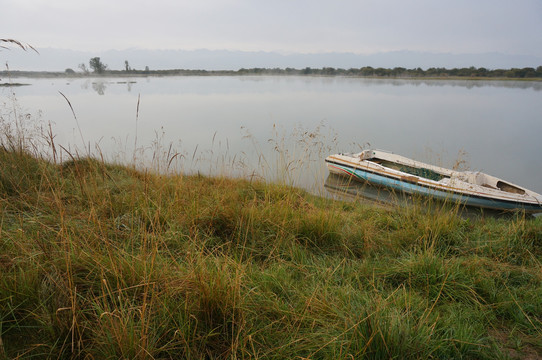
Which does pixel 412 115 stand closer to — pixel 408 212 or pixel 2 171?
pixel 408 212

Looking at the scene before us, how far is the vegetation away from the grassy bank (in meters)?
0.01

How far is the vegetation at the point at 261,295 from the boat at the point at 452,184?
396cm

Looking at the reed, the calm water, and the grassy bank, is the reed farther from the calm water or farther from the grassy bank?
the calm water

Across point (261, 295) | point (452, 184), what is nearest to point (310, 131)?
point (452, 184)

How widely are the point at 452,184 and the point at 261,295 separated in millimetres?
6940

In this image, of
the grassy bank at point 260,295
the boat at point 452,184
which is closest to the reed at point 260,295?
the grassy bank at point 260,295

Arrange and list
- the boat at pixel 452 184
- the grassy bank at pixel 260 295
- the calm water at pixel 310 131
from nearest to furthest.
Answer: the grassy bank at pixel 260 295, the boat at pixel 452 184, the calm water at pixel 310 131

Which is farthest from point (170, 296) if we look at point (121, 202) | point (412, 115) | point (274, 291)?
point (412, 115)

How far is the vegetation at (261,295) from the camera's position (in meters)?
1.62

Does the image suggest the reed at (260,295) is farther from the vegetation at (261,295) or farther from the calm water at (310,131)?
the calm water at (310,131)

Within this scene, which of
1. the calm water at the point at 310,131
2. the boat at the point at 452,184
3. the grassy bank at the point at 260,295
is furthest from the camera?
the calm water at the point at 310,131

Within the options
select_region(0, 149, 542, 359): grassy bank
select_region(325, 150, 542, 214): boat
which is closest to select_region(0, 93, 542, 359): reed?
select_region(0, 149, 542, 359): grassy bank

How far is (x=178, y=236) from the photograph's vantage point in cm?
285

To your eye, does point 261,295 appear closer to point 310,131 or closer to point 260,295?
point 260,295
